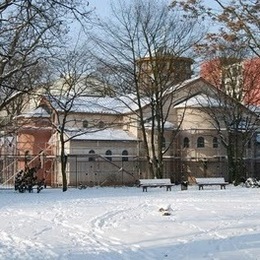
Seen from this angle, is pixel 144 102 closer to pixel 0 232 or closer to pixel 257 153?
pixel 257 153

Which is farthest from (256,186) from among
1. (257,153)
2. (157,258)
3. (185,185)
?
(157,258)

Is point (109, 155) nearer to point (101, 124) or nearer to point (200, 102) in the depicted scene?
point (101, 124)

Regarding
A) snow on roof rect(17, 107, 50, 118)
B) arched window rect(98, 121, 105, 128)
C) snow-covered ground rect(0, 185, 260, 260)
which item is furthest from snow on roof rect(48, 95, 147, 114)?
snow-covered ground rect(0, 185, 260, 260)

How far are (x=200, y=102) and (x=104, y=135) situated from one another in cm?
931

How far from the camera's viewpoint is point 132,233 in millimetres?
13781

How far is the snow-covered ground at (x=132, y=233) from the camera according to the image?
1117 cm

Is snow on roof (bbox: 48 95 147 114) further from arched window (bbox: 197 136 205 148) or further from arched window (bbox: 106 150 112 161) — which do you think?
arched window (bbox: 197 136 205 148)

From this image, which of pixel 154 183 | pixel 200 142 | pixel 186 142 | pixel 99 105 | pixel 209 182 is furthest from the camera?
pixel 99 105

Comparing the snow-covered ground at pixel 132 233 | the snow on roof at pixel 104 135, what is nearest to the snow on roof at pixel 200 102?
the snow on roof at pixel 104 135

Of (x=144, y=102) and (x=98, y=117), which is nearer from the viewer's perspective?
(x=144, y=102)

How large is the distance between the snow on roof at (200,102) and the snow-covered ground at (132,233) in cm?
3083

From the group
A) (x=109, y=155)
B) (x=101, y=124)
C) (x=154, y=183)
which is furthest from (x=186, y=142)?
(x=154, y=183)

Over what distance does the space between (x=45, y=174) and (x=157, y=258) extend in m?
42.2

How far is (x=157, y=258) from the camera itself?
34.7ft
